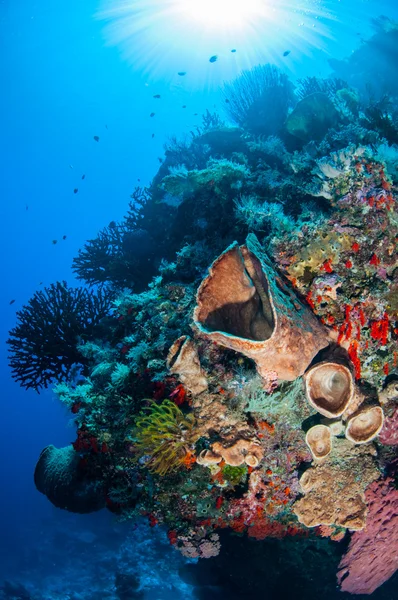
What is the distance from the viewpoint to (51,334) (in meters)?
6.81

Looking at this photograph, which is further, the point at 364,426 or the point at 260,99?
the point at 260,99

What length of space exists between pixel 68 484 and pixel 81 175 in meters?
81.4

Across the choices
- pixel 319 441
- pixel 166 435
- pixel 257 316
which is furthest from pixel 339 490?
pixel 257 316

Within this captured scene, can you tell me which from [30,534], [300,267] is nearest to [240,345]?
[300,267]

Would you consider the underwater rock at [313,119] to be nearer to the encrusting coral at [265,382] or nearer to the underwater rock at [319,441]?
the encrusting coral at [265,382]

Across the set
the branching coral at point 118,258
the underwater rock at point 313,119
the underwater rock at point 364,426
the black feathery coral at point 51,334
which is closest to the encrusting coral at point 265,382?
the underwater rock at point 364,426

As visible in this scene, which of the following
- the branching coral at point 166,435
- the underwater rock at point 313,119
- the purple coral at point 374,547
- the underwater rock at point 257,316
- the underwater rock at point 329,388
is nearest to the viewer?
the underwater rock at point 257,316

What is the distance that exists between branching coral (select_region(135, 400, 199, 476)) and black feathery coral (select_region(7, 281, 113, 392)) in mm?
3853

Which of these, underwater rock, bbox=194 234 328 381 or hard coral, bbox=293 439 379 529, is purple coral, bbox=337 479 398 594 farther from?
underwater rock, bbox=194 234 328 381

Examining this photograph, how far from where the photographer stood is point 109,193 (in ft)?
361

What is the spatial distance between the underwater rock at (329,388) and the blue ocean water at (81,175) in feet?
12.3

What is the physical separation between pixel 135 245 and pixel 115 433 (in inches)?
264

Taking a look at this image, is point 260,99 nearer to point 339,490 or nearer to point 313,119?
point 313,119

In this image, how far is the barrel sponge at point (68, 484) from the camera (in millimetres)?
4906
